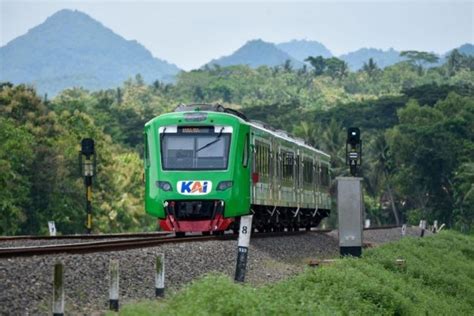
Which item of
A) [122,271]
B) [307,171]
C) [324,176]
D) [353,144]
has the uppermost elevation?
[353,144]

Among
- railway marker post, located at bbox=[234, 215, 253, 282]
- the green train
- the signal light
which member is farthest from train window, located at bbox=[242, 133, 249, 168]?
the signal light

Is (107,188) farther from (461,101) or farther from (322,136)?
(461,101)

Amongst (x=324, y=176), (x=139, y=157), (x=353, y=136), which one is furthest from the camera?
(x=139, y=157)

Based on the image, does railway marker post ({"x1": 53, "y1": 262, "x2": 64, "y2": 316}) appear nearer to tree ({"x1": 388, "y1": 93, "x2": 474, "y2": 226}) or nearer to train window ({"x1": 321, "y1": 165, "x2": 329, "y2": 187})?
train window ({"x1": 321, "y1": 165, "x2": 329, "y2": 187})

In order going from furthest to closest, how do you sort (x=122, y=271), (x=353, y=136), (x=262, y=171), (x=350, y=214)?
(x=353, y=136)
(x=262, y=171)
(x=350, y=214)
(x=122, y=271)

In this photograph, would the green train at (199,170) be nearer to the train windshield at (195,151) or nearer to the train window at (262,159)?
the train windshield at (195,151)

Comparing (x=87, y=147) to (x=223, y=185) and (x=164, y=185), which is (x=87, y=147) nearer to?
(x=164, y=185)

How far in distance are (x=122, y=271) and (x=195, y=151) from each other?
34.0 feet

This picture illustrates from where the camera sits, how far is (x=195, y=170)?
88.8ft

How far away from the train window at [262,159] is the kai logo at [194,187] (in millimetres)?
2777

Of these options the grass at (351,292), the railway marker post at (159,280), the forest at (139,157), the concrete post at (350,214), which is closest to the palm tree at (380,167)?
the forest at (139,157)

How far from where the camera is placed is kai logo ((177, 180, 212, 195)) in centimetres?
2681

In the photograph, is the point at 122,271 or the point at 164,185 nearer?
the point at 122,271

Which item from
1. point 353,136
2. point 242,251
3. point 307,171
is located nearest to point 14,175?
point 307,171
